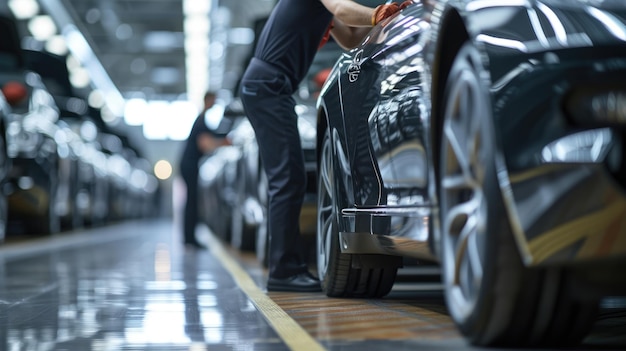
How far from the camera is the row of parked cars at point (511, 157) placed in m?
2.90

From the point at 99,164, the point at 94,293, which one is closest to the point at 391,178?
the point at 94,293

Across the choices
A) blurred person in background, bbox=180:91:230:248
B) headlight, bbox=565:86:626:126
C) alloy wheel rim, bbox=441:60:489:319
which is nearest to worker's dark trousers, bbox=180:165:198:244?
blurred person in background, bbox=180:91:230:248

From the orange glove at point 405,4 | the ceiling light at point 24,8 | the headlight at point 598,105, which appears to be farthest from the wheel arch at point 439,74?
the ceiling light at point 24,8

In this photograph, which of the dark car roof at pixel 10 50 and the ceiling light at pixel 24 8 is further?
the ceiling light at pixel 24 8

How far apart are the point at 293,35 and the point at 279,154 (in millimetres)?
678

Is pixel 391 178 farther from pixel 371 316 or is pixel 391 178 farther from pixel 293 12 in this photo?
pixel 293 12

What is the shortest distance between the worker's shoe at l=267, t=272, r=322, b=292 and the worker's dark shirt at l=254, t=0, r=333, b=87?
113cm

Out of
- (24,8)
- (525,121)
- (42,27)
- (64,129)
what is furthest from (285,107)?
(42,27)

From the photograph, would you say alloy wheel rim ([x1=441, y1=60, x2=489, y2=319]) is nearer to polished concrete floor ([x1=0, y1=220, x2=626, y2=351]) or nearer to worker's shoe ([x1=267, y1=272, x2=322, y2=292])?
polished concrete floor ([x1=0, y1=220, x2=626, y2=351])

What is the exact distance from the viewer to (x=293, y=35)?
19.9 ft

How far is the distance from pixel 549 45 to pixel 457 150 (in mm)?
473

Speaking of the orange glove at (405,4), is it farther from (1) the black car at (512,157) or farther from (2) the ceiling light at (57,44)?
(2) the ceiling light at (57,44)

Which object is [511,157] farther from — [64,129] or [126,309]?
[64,129]

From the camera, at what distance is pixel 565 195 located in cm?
290
